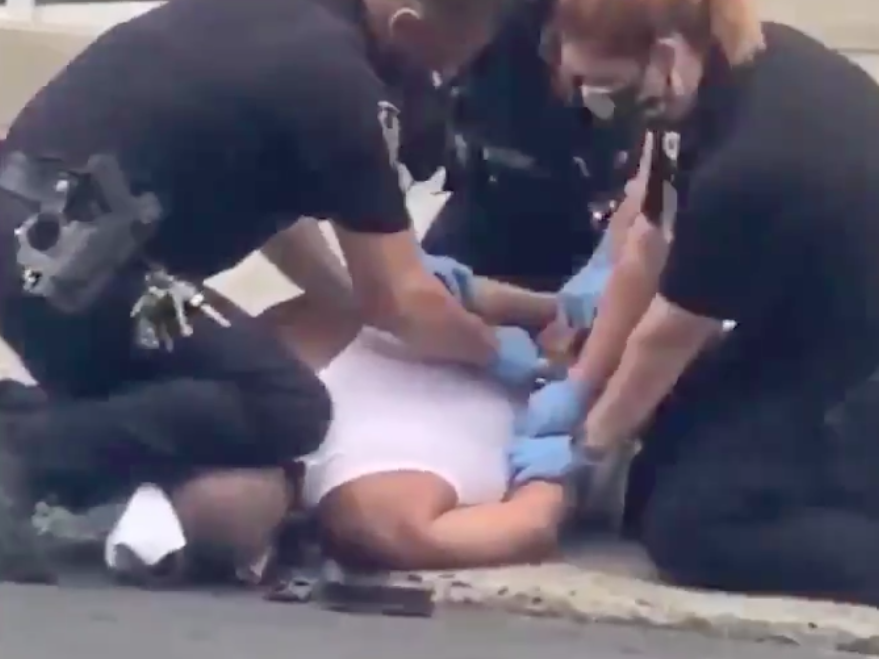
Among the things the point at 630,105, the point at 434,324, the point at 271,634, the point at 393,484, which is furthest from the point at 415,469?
the point at 630,105

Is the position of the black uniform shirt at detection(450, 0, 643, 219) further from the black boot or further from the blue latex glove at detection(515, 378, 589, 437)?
the black boot

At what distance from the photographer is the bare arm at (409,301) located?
123 centimetres

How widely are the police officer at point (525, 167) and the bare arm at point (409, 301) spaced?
0.72ft

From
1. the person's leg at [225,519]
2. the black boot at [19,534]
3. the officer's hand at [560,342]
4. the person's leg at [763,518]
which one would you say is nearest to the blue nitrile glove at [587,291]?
the officer's hand at [560,342]

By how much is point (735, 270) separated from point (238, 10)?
1.50 feet

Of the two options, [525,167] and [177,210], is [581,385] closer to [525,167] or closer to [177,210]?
[525,167]

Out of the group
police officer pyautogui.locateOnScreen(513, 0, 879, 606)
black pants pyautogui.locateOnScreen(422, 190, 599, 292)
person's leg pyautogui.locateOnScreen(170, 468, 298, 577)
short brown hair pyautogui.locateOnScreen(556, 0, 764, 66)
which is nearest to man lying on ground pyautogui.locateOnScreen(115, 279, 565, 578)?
person's leg pyautogui.locateOnScreen(170, 468, 298, 577)

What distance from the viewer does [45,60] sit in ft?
7.02

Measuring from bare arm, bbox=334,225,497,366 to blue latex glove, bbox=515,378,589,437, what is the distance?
0.22ft

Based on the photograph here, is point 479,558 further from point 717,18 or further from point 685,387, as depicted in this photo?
point 717,18

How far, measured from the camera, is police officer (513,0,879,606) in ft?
3.67

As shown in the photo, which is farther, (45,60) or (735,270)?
(45,60)

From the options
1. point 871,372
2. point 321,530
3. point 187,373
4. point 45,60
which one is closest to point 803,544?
point 871,372

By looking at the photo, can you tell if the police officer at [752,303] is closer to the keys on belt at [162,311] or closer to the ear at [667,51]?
the ear at [667,51]
